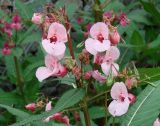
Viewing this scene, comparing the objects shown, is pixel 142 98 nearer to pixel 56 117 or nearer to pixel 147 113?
pixel 147 113

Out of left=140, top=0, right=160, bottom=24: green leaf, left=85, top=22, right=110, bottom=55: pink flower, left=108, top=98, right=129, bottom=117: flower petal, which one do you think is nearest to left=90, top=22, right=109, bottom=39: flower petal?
left=85, top=22, right=110, bottom=55: pink flower

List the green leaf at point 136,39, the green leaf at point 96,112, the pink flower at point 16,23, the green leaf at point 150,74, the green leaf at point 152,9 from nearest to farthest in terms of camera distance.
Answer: the green leaf at point 150,74, the green leaf at point 96,112, the green leaf at point 136,39, the pink flower at point 16,23, the green leaf at point 152,9

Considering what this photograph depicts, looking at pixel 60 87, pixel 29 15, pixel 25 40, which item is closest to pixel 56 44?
pixel 25 40

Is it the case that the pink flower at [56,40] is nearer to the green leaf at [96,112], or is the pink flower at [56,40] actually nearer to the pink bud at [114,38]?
the pink bud at [114,38]

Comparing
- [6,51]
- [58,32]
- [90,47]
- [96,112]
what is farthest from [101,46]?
[6,51]

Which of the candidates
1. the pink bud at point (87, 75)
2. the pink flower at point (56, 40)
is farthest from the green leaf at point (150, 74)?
the pink flower at point (56, 40)

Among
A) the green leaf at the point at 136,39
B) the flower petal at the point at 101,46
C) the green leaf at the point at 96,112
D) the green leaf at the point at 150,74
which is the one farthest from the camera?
the green leaf at the point at 136,39

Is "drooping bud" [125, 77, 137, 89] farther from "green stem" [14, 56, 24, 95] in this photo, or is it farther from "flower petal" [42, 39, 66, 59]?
"green stem" [14, 56, 24, 95]
